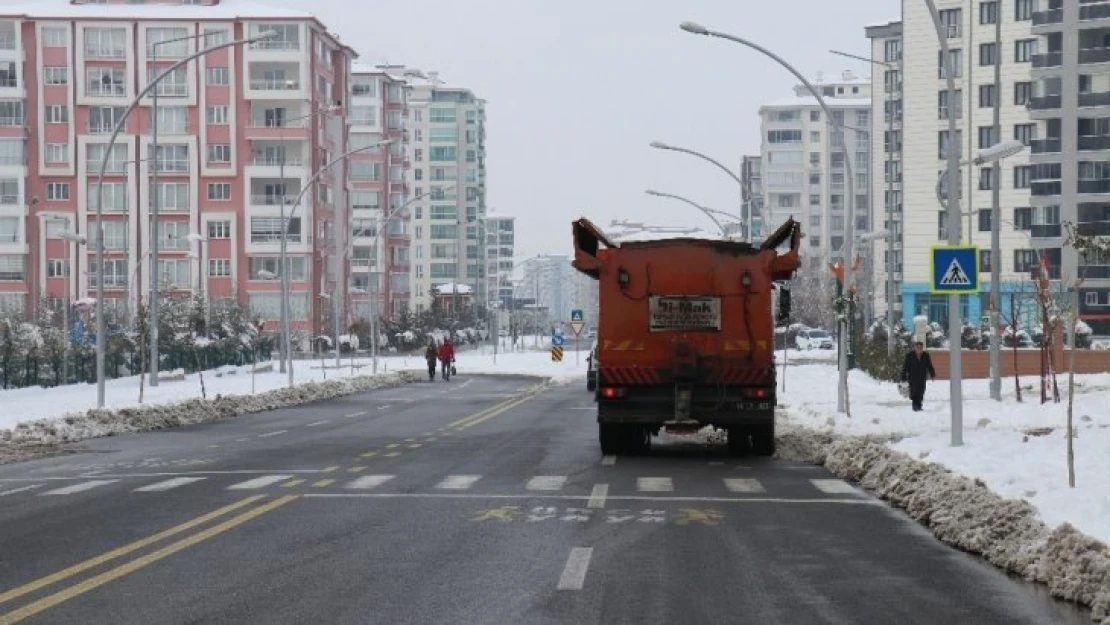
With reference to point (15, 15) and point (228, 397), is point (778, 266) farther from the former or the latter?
point (15, 15)

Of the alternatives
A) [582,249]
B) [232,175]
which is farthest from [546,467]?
[232,175]

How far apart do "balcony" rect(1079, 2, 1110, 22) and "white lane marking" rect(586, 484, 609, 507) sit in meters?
79.7

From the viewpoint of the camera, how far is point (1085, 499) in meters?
14.3

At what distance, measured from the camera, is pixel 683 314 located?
23156 mm

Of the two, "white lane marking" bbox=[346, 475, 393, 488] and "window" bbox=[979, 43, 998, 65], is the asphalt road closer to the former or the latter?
"white lane marking" bbox=[346, 475, 393, 488]

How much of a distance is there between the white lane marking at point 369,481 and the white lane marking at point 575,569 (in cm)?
611

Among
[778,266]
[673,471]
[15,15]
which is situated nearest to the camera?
[673,471]

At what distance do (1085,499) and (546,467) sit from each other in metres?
8.47

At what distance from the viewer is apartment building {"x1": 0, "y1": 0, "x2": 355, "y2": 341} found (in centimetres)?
10725

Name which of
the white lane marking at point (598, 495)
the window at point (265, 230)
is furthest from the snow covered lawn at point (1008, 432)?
the window at point (265, 230)

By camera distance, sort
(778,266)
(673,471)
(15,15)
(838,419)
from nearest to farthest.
→ (673,471), (778,266), (838,419), (15,15)

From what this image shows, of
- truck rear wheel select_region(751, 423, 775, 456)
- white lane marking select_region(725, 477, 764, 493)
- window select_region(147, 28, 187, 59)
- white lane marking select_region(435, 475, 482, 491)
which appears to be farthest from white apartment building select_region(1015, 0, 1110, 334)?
white lane marking select_region(435, 475, 482, 491)

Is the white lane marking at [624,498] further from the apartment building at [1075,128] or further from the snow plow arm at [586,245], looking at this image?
the apartment building at [1075,128]

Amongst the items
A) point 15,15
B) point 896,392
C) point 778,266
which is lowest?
point 896,392
